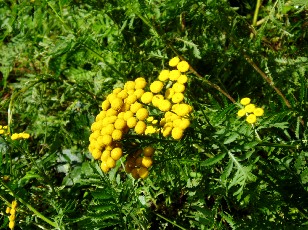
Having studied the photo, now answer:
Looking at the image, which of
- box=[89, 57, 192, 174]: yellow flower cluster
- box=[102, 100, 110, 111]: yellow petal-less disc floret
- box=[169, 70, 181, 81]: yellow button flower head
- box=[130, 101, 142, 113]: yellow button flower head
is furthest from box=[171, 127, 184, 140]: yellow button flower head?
box=[102, 100, 110, 111]: yellow petal-less disc floret

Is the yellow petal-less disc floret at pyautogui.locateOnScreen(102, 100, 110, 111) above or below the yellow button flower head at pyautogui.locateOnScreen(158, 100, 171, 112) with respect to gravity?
below

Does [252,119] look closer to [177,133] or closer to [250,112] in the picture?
[250,112]

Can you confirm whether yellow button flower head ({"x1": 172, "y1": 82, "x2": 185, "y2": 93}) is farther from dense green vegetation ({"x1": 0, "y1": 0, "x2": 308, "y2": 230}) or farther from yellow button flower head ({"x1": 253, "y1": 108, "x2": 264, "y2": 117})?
yellow button flower head ({"x1": 253, "y1": 108, "x2": 264, "y2": 117})

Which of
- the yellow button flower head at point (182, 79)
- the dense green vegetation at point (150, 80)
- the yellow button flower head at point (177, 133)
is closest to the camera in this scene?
the yellow button flower head at point (177, 133)

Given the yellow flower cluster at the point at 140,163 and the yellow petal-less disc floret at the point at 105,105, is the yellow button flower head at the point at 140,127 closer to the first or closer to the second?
the yellow flower cluster at the point at 140,163

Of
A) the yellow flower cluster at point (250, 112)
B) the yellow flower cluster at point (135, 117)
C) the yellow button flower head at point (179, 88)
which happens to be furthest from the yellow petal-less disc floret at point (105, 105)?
the yellow flower cluster at point (250, 112)

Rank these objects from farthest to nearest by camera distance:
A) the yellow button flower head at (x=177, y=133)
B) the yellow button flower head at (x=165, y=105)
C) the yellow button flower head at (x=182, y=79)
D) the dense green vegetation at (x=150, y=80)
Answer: the dense green vegetation at (x=150, y=80)
the yellow button flower head at (x=182, y=79)
the yellow button flower head at (x=165, y=105)
the yellow button flower head at (x=177, y=133)
